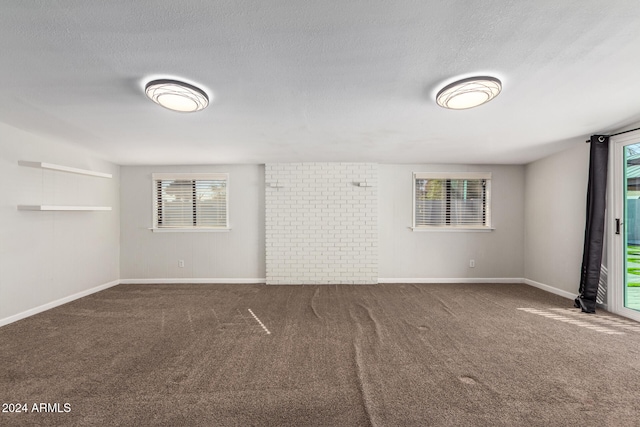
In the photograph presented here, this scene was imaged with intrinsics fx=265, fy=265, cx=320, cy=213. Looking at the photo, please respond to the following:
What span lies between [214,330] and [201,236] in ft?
8.40

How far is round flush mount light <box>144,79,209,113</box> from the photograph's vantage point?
6.54 ft

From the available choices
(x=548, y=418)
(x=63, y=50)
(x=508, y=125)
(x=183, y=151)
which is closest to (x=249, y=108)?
(x=63, y=50)

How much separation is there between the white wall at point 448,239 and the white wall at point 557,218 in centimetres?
22

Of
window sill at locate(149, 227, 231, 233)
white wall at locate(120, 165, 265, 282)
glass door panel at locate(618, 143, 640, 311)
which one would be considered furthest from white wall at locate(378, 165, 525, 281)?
window sill at locate(149, 227, 231, 233)

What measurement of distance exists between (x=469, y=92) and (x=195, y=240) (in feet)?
15.9

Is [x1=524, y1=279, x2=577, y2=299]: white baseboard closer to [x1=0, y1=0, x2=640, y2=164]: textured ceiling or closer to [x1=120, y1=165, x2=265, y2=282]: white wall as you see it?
[x1=0, y1=0, x2=640, y2=164]: textured ceiling

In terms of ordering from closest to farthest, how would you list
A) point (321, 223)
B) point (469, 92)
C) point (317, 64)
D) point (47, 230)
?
point (317, 64) < point (469, 92) < point (47, 230) < point (321, 223)

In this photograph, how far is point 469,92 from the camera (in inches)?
82.3

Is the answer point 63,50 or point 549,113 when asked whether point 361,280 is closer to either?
point 549,113

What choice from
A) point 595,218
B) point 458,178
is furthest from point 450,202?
point 595,218

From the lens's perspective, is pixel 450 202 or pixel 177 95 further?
pixel 450 202

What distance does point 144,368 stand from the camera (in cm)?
217

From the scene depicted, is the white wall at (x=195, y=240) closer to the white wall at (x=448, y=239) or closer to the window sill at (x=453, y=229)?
the white wall at (x=448, y=239)

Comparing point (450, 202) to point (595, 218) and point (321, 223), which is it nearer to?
point (595, 218)
